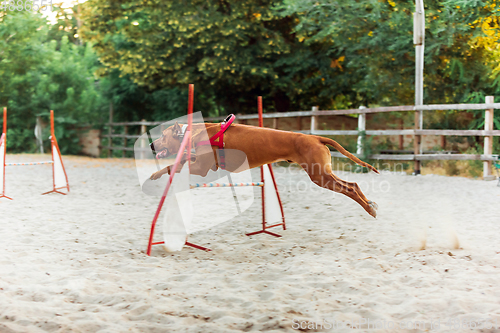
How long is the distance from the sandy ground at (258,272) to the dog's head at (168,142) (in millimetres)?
940

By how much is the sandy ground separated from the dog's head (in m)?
0.94

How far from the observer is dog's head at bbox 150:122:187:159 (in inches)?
159

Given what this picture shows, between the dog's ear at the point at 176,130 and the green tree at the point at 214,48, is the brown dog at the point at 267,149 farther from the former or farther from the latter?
the green tree at the point at 214,48

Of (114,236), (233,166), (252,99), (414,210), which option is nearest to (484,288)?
(233,166)

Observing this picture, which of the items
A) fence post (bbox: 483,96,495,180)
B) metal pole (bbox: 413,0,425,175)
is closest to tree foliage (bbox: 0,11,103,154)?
metal pole (bbox: 413,0,425,175)

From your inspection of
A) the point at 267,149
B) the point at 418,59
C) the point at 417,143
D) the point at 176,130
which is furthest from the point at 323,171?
the point at 418,59

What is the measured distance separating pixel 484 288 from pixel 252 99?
1339cm

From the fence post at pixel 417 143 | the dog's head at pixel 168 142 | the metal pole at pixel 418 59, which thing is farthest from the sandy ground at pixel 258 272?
the metal pole at pixel 418 59

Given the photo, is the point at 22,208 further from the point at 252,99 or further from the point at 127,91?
the point at 127,91

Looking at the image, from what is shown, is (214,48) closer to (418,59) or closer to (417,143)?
(418,59)

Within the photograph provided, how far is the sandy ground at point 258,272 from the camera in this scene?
241cm

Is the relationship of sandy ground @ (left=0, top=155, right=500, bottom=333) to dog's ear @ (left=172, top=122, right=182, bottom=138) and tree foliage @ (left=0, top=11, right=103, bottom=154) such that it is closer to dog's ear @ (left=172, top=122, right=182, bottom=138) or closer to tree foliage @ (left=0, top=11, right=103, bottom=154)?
dog's ear @ (left=172, top=122, right=182, bottom=138)

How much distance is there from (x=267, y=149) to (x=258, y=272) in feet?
4.00

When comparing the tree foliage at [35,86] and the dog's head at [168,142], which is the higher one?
the tree foliage at [35,86]
